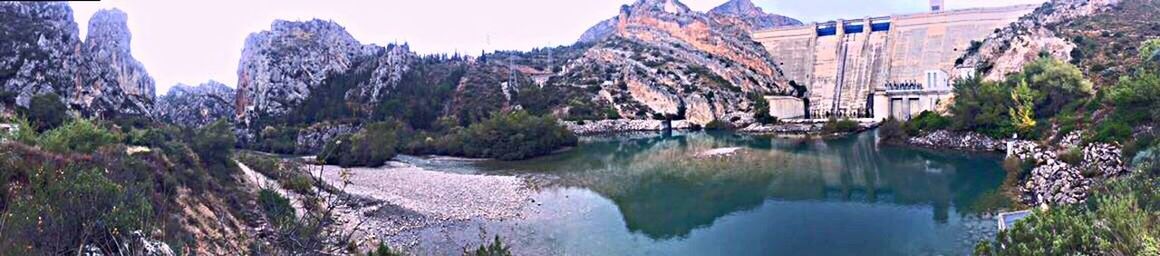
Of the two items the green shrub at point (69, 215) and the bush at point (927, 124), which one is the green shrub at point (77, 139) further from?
the bush at point (927, 124)

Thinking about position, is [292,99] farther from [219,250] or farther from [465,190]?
[219,250]

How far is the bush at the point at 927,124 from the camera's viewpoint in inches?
1438

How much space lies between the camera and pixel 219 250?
1179 cm

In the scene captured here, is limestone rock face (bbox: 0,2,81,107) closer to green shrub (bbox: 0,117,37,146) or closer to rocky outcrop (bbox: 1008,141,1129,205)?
green shrub (bbox: 0,117,37,146)

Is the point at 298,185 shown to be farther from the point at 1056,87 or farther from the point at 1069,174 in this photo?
the point at 1056,87

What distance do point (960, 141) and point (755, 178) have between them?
15269 millimetres

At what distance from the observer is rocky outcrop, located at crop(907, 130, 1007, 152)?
31.3 metres

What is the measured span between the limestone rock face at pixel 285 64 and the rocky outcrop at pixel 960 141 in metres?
47.3

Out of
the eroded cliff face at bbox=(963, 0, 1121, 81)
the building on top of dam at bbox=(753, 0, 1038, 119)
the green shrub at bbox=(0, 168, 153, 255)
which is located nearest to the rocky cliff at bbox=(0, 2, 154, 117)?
the green shrub at bbox=(0, 168, 153, 255)

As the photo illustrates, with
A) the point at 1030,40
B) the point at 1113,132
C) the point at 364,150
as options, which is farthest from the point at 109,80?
the point at 1030,40

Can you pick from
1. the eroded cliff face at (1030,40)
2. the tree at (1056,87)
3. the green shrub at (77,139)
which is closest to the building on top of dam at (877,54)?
the eroded cliff face at (1030,40)

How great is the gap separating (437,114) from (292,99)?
13008mm

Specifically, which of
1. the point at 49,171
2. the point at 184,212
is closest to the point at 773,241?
the point at 184,212

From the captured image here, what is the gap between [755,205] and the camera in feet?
64.5
